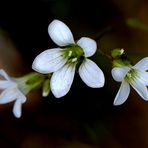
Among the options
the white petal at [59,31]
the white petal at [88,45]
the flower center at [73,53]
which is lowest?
the flower center at [73,53]

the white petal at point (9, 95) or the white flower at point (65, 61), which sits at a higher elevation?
the white flower at point (65, 61)

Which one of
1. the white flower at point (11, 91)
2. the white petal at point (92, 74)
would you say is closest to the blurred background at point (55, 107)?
Result: the white flower at point (11, 91)

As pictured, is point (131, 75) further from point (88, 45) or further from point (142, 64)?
point (88, 45)

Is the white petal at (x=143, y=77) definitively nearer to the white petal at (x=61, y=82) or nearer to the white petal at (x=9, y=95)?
the white petal at (x=61, y=82)

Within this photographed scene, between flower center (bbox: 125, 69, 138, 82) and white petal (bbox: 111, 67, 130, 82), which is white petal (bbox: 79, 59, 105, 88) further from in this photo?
flower center (bbox: 125, 69, 138, 82)

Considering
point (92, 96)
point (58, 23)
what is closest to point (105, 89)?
point (92, 96)

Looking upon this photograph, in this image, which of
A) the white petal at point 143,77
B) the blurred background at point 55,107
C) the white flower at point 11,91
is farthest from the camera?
the blurred background at point 55,107

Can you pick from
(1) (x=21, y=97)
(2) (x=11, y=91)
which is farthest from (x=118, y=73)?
(2) (x=11, y=91)

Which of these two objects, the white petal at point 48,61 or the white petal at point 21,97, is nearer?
the white petal at point 48,61

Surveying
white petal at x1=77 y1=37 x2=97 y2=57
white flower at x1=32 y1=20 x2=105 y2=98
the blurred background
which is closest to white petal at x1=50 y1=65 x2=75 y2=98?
white flower at x1=32 y1=20 x2=105 y2=98
